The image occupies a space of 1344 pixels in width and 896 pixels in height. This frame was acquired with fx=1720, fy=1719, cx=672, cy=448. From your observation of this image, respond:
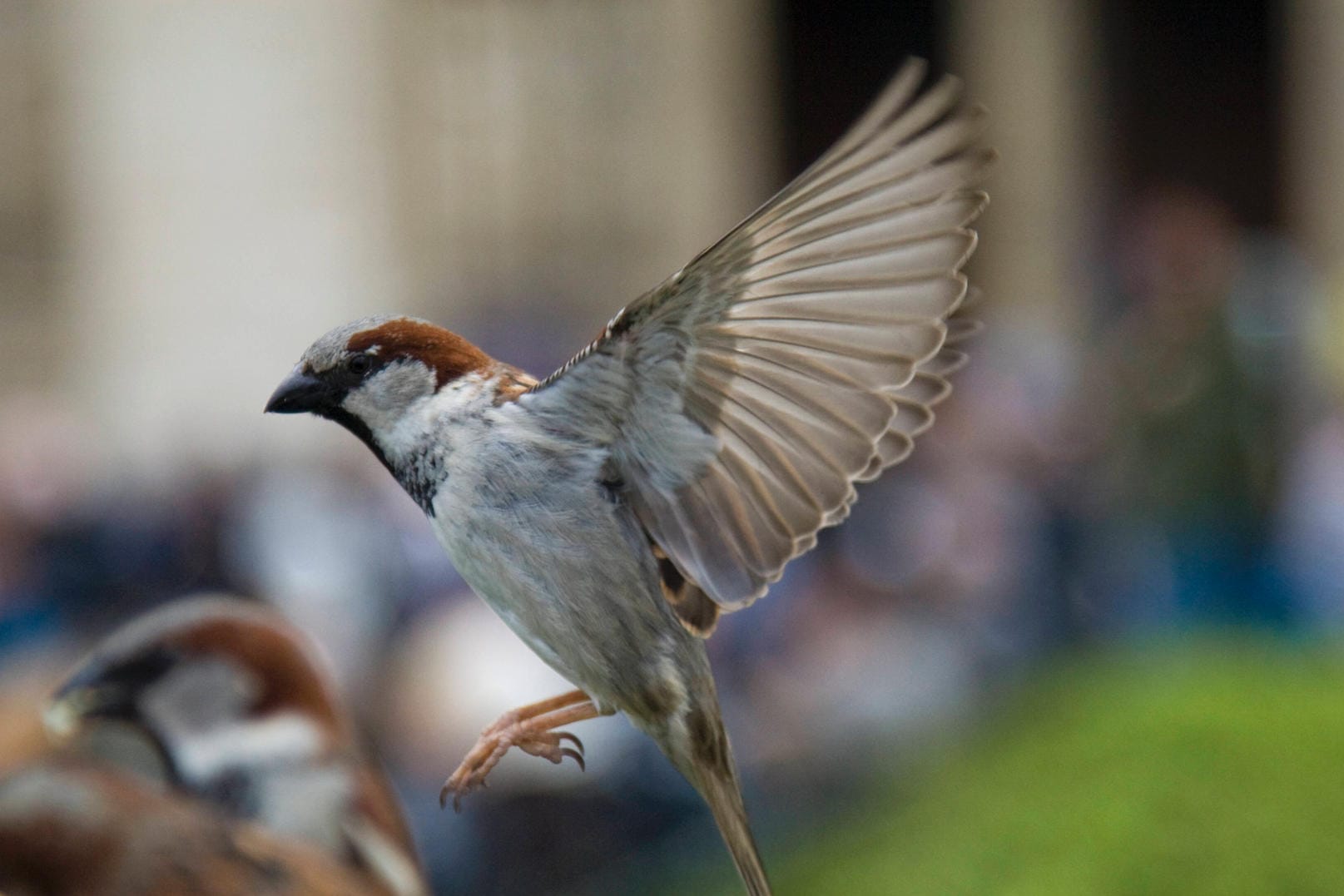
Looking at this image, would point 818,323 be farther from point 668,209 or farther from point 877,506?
point 668,209

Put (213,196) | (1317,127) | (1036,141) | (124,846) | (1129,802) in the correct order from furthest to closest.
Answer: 1. (1036,141)
2. (1317,127)
3. (213,196)
4. (1129,802)
5. (124,846)

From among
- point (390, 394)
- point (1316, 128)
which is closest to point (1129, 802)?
point (390, 394)

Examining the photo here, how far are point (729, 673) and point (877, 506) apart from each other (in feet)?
4.27

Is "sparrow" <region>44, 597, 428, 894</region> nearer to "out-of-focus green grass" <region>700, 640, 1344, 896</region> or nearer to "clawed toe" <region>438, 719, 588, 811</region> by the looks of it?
"clawed toe" <region>438, 719, 588, 811</region>

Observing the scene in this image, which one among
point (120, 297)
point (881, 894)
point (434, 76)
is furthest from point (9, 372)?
point (881, 894)

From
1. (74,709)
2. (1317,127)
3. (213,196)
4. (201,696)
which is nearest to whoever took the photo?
(74,709)

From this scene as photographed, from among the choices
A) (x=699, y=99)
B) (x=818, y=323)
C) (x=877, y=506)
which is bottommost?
→ (x=877, y=506)

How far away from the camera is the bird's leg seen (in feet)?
3.08

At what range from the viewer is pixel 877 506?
5.12 meters

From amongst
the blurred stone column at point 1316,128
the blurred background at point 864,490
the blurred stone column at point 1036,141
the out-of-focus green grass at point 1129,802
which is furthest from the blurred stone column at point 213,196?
the blurred stone column at point 1316,128

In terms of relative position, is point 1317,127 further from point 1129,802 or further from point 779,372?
point 779,372

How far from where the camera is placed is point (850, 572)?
15.3ft

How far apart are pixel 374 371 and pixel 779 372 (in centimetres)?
27

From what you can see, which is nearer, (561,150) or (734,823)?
(734,823)
